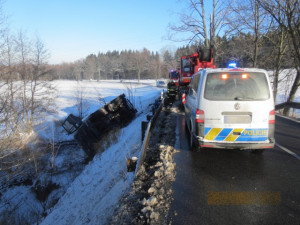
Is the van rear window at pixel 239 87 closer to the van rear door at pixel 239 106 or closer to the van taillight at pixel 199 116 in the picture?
the van rear door at pixel 239 106

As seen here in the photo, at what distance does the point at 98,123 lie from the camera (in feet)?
45.6

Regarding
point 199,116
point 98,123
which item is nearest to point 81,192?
point 199,116

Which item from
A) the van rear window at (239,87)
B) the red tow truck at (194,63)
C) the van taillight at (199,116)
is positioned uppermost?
the red tow truck at (194,63)

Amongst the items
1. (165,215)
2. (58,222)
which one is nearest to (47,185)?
(58,222)

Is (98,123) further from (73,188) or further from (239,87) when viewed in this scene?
(239,87)

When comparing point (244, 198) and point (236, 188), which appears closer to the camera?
point (244, 198)

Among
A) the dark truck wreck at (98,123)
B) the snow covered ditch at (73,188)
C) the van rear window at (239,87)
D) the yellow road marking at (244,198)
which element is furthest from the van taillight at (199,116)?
the dark truck wreck at (98,123)

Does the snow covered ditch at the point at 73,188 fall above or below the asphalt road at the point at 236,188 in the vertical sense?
below

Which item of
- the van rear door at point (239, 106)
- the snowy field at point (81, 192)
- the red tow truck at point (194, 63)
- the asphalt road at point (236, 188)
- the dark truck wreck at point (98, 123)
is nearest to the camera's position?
the asphalt road at point (236, 188)

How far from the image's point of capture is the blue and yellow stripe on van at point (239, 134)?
14.3ft

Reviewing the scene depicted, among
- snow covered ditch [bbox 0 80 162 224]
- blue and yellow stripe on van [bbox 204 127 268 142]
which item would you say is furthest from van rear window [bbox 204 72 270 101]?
snow covered ditch [bbox 0 80 162 224]

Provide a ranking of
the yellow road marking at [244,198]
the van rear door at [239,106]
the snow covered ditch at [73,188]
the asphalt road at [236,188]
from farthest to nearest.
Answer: the snow covered ditch at [73,188] < the van rear door at [239,106] < the yellow road marking at [244,198] < the asphalt road at [236,188]

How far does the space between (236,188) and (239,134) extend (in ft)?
3.94

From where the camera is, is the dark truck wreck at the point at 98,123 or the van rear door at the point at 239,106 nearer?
the van rear door at the point at 239,106
